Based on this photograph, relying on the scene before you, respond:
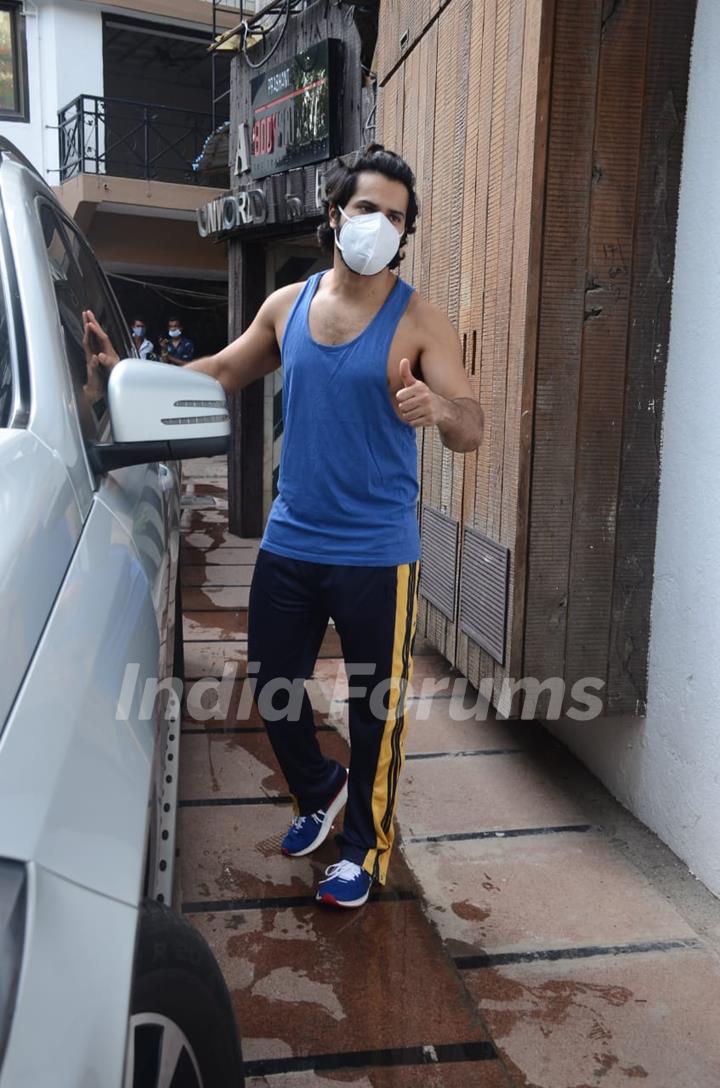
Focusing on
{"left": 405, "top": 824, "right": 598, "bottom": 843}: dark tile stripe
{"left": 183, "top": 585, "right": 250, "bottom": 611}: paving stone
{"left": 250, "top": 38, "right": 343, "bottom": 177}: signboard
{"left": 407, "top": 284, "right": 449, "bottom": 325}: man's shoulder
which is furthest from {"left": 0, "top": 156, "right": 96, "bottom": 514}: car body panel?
{"left": 250, "top": 38, "right": 343, "bottom": 177}: signboard

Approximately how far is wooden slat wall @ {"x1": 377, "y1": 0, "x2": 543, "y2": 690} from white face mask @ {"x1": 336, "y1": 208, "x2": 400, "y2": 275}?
0.58 metres

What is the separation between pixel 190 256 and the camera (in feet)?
52.5

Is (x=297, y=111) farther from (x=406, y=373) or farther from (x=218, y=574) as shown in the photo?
(x=406, y=373)

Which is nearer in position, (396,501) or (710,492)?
(396,501)

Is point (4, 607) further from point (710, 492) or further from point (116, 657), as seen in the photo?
point (710, 492)

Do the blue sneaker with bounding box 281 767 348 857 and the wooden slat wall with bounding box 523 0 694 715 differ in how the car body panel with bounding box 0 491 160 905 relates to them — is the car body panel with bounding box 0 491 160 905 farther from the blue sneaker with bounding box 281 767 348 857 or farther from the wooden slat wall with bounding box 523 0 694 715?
the wooden slat wall with bounding box 523 0 694 715

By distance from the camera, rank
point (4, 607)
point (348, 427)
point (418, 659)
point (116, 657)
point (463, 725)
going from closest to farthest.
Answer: point (4, 607)
point (116, 657)
point (348, 427)
point (463, 725)
point (418, 659)

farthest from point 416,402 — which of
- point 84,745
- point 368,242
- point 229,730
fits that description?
point 229,730

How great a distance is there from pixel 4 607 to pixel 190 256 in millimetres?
15791

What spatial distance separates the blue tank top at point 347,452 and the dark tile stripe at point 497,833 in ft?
3.45

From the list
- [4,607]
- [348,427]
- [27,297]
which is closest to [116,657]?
[4,607]

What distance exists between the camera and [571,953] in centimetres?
253

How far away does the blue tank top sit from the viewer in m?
2.45

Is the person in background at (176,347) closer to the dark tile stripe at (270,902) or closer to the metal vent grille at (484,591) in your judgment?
the metal vent grille at (484,591)
